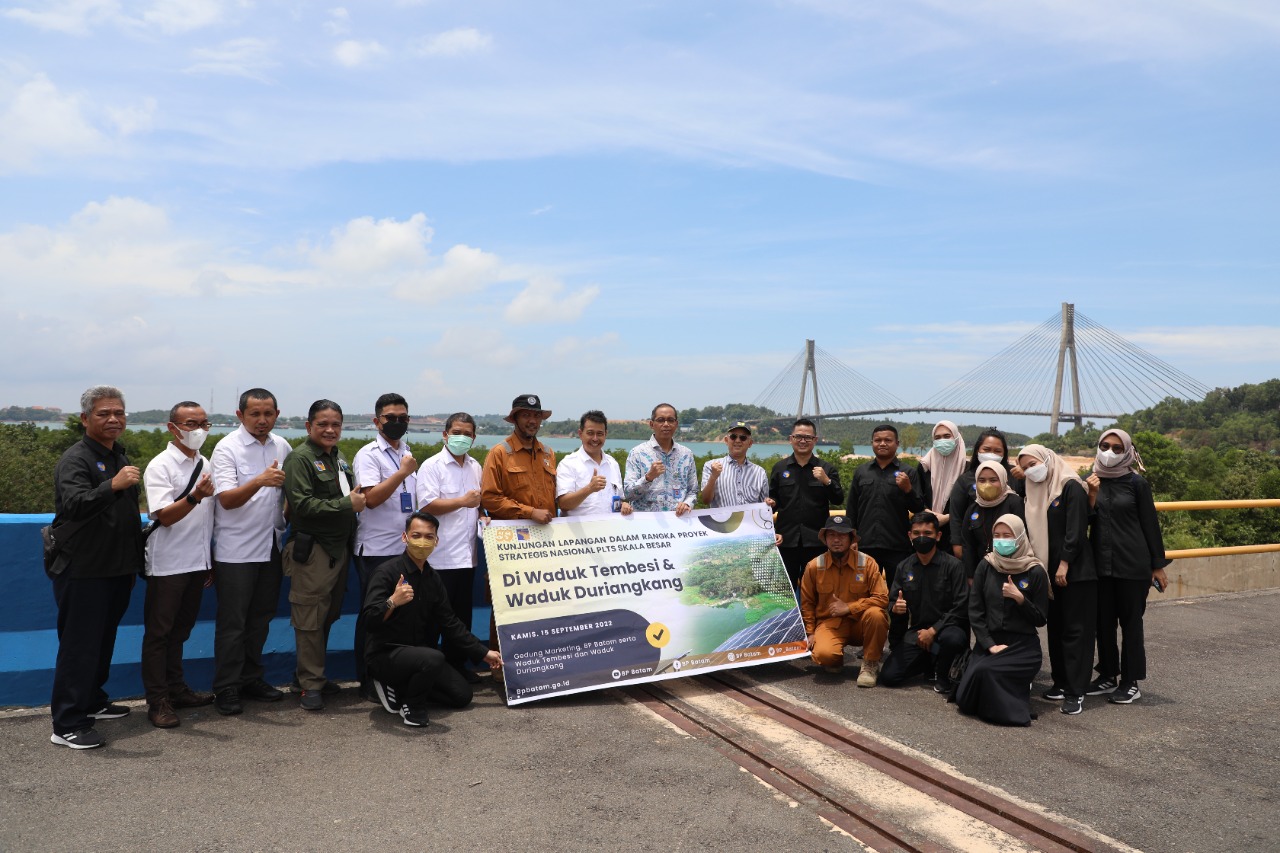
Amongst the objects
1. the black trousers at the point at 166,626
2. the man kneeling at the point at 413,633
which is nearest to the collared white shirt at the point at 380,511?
the man kneeling at the point at 413,633

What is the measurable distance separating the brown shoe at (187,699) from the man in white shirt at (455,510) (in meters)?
1.39

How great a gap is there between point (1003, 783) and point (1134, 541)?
2.31 metres

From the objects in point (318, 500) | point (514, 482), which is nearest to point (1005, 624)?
point (514, 482)

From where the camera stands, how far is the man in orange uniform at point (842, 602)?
19.6 ft

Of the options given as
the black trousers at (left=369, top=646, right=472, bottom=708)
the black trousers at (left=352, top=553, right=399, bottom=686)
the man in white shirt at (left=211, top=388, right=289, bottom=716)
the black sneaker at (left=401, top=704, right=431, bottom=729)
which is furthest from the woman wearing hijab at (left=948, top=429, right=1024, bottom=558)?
the man in white shirt at (left=211, top=388, right=289, bottom=716)

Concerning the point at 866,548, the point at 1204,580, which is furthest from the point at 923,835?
the point at 1204,580

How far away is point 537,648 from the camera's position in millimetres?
5488

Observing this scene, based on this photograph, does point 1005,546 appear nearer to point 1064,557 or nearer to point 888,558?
point 1064,557

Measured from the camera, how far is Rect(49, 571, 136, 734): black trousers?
4.50m

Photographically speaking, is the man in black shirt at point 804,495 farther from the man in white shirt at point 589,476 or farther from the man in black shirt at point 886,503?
the man in white shirt at point 589,476

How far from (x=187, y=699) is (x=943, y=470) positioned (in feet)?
16.9

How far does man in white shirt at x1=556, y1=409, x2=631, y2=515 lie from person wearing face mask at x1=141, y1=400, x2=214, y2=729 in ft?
7.20

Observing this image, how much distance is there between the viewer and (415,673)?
497 cm

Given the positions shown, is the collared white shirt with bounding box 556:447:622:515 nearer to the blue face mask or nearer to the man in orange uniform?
the man in orange uniform
